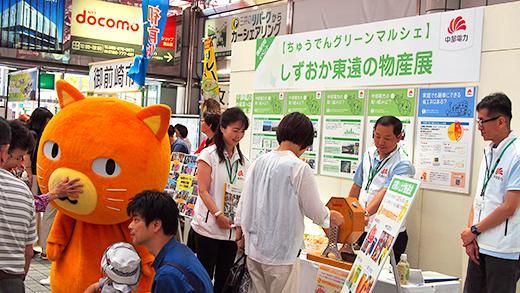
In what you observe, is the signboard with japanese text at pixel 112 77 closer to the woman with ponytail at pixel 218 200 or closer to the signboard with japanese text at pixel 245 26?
the woman with ponytail at pixel 218 200

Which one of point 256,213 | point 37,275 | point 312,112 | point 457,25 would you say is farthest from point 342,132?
point 37,275

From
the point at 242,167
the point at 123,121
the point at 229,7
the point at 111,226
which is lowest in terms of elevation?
the point at 111,226

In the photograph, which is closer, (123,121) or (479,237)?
(123,121)

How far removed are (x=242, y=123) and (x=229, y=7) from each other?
30.6 ft

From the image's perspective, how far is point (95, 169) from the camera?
2576 mm

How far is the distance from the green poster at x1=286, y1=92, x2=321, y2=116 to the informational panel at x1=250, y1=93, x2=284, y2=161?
0.13 m

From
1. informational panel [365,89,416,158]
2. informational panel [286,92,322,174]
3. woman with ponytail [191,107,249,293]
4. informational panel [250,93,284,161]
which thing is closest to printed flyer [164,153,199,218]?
informational panel [250,93,284,161]

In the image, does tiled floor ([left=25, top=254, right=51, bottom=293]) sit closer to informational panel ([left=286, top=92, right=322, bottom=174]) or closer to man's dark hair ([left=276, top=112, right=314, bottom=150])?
informational panel ([left=286, top=92, right=322, bottom=174])

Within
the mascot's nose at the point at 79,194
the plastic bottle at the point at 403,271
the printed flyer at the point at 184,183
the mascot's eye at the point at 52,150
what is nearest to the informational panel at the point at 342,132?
the printed flyer at the point at 184,183

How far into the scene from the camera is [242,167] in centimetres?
315

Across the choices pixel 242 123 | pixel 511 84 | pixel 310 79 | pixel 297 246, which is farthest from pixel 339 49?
pixel 297 246

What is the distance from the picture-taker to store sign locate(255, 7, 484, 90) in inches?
151

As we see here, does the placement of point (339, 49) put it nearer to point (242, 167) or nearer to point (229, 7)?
point (242, 167)

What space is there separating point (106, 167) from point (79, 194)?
0.68 ft
